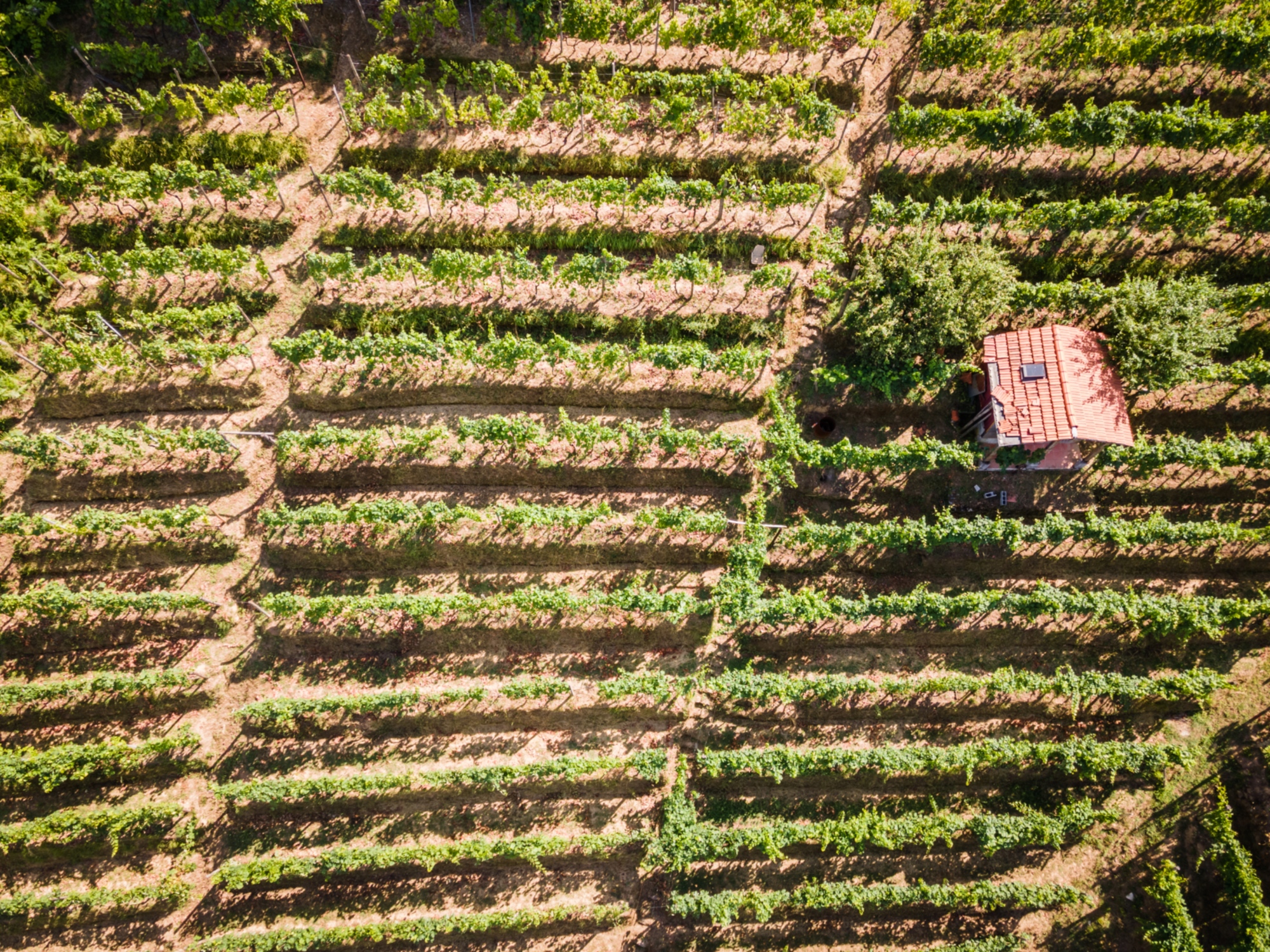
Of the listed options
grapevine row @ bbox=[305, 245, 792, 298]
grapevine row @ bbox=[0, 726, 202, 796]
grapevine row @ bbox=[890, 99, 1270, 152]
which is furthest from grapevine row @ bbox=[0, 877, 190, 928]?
grapevine row @ bbox=[890, 99, 1270, 152]

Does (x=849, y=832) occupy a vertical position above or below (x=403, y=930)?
above

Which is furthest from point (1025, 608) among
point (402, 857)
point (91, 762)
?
point (91, 762)

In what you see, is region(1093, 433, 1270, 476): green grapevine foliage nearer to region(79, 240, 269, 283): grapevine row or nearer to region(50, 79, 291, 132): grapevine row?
region(79, 240, 269, 283): grapevine row

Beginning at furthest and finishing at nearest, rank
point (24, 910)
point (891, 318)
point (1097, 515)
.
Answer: point (1097, 515) < point (891, 318) < point (24, 910)

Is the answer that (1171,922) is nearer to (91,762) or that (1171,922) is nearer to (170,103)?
(91,762)

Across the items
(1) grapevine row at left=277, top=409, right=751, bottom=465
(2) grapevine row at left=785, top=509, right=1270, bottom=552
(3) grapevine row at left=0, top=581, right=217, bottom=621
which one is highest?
(1) grapevine row at left=277, top=409, right=751, bottom=465

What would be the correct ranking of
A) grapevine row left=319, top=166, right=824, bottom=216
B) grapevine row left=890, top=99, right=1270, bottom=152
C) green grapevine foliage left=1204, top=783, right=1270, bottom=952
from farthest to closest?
1. grapevine row left=890, top=99, right=1270, bottom=152
2. grapevine row left=319, top=166, right=824, bottom=216
3. green grapevine foliage left=1204, top=783, right=1270, bottom=952

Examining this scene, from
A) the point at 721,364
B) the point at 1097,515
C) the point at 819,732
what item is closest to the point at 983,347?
the point at 1097,515

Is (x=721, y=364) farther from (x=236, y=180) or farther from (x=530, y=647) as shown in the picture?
(x=236, y=180)

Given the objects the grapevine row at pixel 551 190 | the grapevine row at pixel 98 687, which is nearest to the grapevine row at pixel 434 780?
the grapevine row at pixel 98 687
